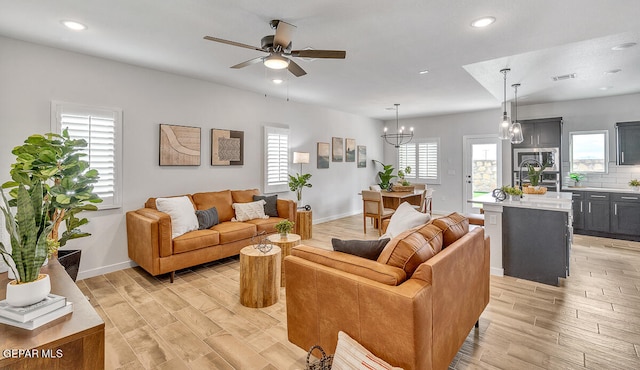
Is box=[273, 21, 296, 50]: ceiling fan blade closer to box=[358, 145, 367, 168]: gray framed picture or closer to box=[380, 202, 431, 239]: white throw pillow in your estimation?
box=[380, 202, 431, 239]: white throw pillow

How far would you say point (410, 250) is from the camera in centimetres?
180

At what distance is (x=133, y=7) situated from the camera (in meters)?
2.60

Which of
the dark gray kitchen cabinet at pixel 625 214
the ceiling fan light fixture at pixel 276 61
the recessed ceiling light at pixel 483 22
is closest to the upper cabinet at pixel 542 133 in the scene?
the dark gray kitchen cabinet at pixel 625 214

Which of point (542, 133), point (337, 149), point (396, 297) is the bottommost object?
point (396, 297)

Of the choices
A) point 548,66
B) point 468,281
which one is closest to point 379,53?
point 548,66

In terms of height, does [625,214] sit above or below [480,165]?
below

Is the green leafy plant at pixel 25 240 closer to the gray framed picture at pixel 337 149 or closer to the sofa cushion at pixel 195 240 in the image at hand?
the sofa cushion at pixel 195 240

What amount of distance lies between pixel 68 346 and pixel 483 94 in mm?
6654

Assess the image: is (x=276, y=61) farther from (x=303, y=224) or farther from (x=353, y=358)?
(x=303, y=224)

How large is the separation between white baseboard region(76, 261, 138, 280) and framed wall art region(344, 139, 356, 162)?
209 inches

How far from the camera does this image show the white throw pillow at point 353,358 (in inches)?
60.1

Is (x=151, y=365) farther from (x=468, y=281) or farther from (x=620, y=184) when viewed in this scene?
(x=620, y=184)

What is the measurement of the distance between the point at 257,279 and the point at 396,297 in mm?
1847

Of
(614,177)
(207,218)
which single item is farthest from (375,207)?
(614,177)
